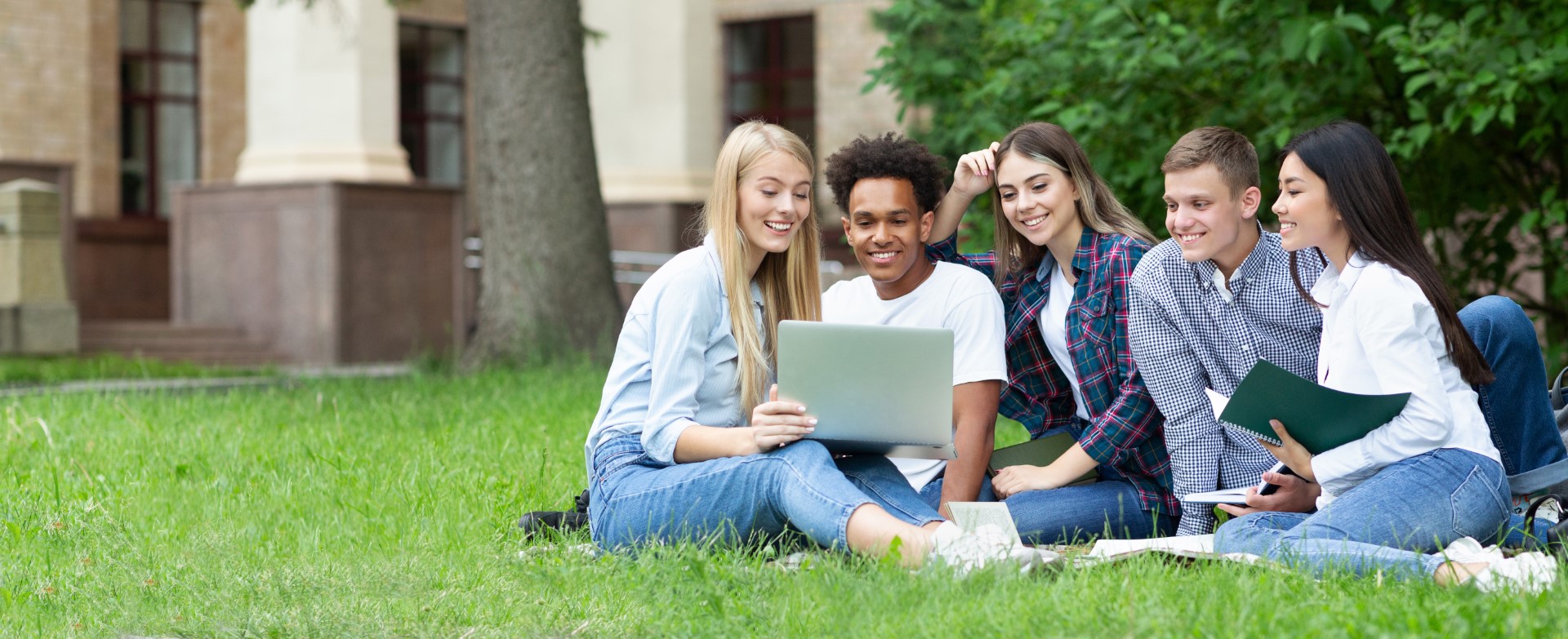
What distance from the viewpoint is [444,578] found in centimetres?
378

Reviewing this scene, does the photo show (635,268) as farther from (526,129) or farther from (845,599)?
(845,599)

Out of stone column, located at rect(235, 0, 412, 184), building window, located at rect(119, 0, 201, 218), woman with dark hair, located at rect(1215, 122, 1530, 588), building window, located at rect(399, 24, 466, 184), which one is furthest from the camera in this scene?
building window, located at rect(399, 24, 466, 184)

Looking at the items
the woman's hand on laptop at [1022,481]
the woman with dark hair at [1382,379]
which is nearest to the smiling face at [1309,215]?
the woman with dark hair at [1382,379]

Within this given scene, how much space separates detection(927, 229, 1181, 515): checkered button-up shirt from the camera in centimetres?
427

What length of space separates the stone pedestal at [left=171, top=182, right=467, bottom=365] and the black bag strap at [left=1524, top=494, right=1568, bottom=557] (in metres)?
12.2

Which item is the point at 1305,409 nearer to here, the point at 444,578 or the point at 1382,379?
the point at 1382,379

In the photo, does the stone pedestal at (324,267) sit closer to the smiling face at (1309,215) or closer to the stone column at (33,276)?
the stone column at (33,276)

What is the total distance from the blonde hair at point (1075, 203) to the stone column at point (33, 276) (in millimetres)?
10743

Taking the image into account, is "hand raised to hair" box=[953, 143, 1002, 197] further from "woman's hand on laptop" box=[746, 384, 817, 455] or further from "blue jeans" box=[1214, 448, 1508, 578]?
"blue jeans" box=[1214, 448, 1508, 578]

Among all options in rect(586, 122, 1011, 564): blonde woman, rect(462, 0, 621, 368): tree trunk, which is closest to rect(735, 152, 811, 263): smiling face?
rect(586, 122, 1011, 564): blonde woman

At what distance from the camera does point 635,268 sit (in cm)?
1794

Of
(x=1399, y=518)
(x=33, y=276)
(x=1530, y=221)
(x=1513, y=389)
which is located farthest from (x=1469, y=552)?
(x=33, y=276)

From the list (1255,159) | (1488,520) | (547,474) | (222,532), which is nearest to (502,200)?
(547,474)

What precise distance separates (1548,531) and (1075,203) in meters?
1.44
